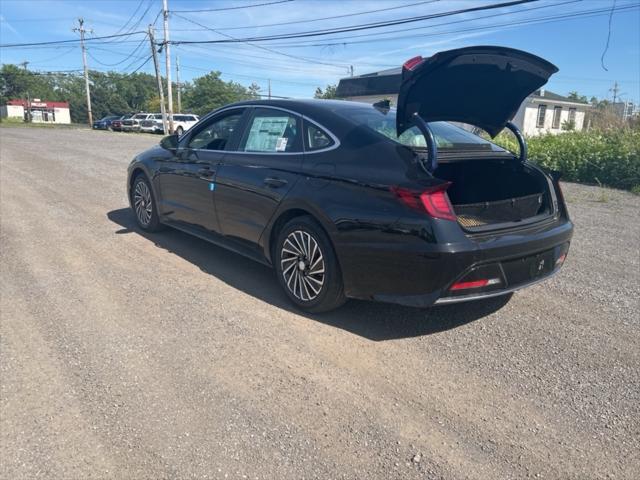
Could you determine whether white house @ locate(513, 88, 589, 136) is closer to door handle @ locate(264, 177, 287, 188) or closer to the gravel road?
the gravel road

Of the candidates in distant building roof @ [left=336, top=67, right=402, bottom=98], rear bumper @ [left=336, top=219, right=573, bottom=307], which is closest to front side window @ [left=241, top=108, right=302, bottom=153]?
rear bumper @ [left=336, top=219, right=573, bottom=307]

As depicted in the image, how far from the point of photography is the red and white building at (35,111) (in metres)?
82.2

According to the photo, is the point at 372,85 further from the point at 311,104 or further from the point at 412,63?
the point at 412,63

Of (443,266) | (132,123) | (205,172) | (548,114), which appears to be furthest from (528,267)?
(132,123)

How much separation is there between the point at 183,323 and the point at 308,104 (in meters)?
2.05

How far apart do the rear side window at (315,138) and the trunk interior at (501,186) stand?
0.91 metres

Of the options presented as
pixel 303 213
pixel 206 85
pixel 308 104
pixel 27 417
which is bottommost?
pixel 27 417

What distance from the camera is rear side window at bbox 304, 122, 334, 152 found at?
150 inches

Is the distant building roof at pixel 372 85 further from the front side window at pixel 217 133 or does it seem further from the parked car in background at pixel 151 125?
the front side window at pixel 217 133

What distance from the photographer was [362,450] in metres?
2.44

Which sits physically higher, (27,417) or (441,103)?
(441,103)

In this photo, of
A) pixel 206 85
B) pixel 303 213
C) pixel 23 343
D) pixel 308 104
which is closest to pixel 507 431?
pixel 303 213

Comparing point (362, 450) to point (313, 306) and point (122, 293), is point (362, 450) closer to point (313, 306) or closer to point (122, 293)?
point (313, 306)

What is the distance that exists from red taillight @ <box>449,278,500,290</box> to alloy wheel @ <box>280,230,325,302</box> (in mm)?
996
